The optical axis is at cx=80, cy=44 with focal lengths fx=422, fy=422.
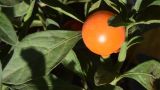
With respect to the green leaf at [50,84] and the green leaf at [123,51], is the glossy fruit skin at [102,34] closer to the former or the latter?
the green leaf at [123,51]

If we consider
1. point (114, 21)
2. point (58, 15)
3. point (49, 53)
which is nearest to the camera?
point (114, 21)

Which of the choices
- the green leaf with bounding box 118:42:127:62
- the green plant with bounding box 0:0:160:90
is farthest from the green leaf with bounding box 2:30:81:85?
the green leaf with bounding box 118:42:127:62

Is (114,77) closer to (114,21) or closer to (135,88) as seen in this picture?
(114,21)

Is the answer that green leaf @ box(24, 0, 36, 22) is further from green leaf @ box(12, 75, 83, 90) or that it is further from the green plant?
green leaf @ box(12, 75, 83, 90)

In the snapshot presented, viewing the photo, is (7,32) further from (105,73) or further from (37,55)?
(105,73)

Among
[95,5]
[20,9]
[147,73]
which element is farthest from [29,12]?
[147,73]

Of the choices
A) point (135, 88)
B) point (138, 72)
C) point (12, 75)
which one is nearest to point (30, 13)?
point (12, 75)
